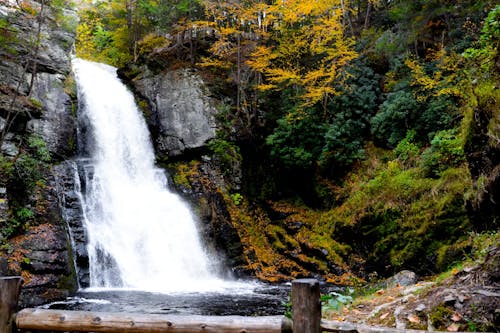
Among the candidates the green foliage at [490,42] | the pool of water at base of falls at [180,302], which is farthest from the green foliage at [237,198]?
the green foliage at [490,42]

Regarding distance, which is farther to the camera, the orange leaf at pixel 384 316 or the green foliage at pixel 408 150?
the green foliage at pixel 408 150

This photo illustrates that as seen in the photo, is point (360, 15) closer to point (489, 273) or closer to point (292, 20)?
point (292, 20)

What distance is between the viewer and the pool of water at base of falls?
318 inches

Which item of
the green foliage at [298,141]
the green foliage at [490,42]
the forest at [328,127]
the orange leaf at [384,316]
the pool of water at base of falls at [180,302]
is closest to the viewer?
the orange leaf at [384,316]

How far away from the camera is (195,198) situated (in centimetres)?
1483

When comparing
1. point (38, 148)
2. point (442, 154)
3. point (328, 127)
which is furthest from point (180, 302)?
point (328, 127)

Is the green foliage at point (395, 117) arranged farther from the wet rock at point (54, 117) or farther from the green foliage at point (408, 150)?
the wet rock at point (54, 117)

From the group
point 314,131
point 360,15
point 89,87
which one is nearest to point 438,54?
point 314,131

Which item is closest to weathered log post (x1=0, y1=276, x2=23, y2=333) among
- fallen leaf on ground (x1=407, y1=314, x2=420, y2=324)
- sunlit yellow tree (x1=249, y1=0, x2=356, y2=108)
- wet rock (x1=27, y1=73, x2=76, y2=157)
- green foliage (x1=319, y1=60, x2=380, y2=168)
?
fallen leaf on ground (x1=407, y1=314, x2=420, y2=324)

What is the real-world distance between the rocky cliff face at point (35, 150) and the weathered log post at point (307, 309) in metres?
8.02

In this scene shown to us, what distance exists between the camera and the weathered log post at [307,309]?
111 inches

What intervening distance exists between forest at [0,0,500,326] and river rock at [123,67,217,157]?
0.43 m

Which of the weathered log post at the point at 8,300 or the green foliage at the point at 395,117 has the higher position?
the green foliage at the point at 395,117

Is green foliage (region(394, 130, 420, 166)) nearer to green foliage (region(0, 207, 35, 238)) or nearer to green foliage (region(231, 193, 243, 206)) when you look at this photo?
green foliage (region(231, 193, 243, 206))
